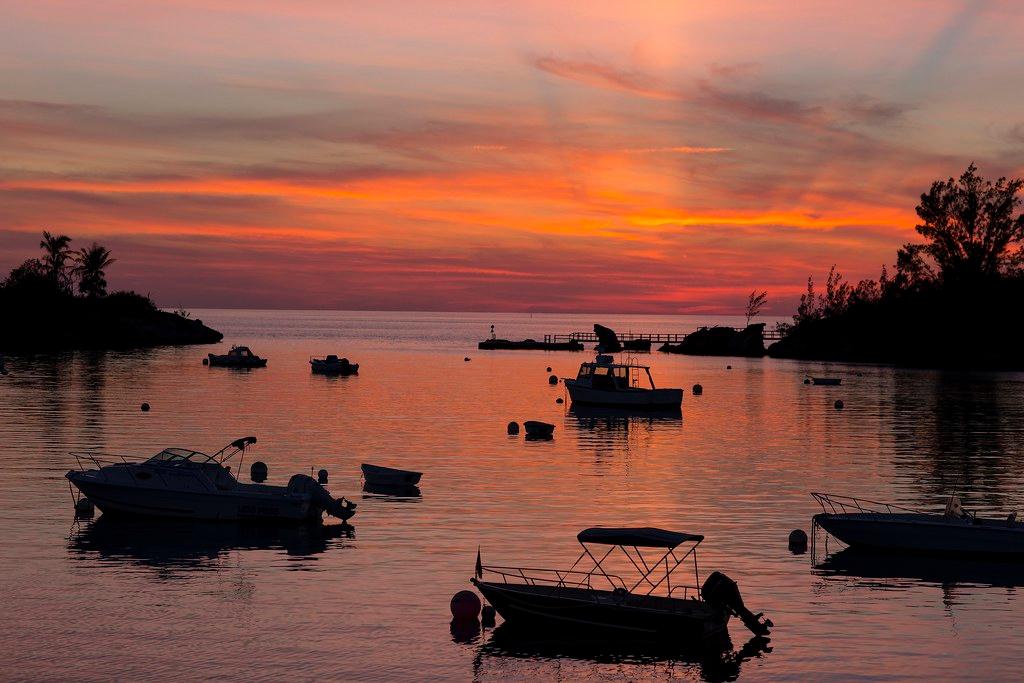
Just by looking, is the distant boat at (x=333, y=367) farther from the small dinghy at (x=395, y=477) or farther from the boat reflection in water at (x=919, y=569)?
the boat reflection in water at (x=919, y=569)

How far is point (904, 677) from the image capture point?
2666cm

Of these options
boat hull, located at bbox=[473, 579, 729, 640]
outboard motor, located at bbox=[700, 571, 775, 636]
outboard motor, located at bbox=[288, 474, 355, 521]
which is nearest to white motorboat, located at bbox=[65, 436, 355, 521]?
outboard motor, located at bbox=[288, 474, 355, 521]

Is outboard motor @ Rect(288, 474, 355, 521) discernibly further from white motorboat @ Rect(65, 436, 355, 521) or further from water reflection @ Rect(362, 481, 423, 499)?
water reflection @ Rect(362, 481, 423, 499)

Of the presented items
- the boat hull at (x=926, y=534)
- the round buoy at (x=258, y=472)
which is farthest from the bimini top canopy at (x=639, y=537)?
the round buoy at (x=258, y=472)

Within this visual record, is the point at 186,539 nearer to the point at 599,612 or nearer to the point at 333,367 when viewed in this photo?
the point at 599,612

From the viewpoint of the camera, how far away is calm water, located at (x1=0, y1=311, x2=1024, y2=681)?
1089 inches

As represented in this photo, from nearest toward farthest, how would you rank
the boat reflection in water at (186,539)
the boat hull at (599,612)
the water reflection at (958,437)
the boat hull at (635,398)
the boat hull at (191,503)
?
the boat hull at (599,612), the boat reflection in water at (186,539), the boat hull at (191,503), the water reflection at (958,437), the boat hull at (635,398)

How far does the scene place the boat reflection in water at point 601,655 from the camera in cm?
2720

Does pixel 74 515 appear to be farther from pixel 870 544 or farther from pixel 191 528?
pixel 870 544

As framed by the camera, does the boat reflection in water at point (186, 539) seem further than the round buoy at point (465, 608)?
Yes

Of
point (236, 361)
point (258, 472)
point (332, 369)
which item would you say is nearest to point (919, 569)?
point (258, 472)

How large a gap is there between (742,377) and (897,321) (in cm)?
5068

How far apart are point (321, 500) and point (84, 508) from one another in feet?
31.5

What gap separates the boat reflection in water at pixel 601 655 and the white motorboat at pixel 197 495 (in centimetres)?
1525
